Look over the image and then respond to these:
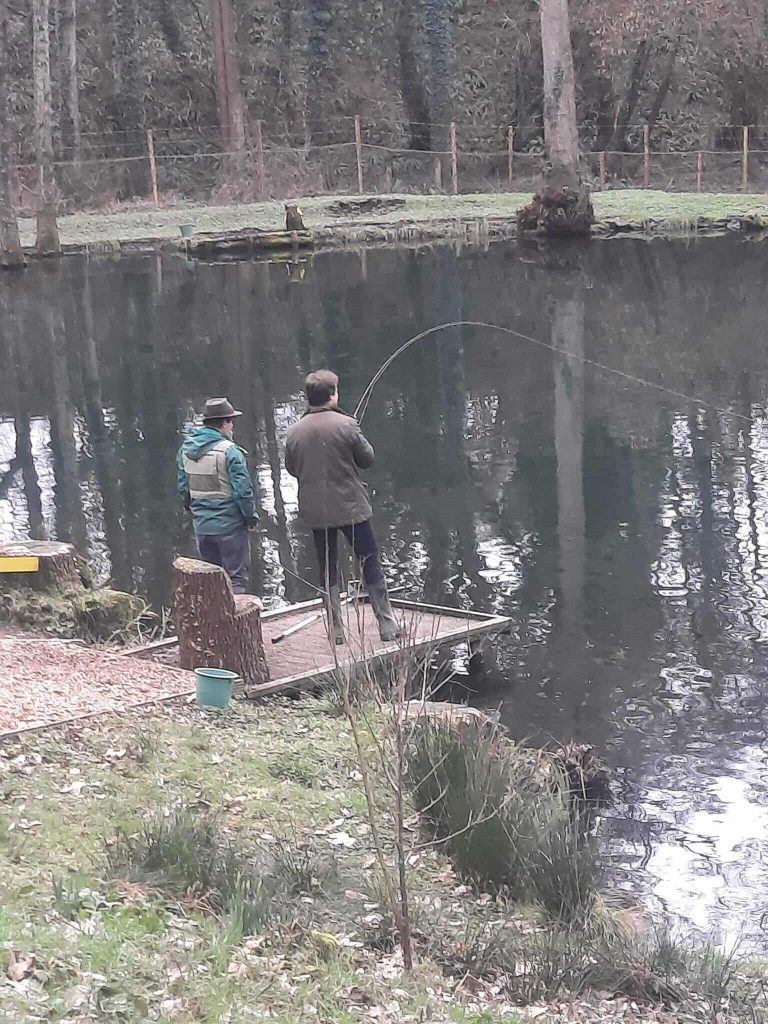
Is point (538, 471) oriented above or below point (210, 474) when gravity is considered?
below

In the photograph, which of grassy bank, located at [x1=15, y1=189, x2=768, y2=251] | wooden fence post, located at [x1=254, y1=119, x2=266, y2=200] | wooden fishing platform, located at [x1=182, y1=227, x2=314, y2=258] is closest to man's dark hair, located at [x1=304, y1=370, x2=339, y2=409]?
wooden fishing platform, located at [x1=182, y1=227, x2=314, y2=258]

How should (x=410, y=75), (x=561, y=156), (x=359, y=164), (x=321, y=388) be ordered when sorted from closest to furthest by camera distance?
(x=321, y=388)
(x=561, y=156)
(x=359, y=164)
(x=410, y=75)

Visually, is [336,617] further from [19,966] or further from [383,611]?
[19,966]

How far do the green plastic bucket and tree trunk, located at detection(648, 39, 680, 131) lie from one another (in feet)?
141

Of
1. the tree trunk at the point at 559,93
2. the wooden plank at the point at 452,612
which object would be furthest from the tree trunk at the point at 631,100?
the wooden plank at the point at 452,612

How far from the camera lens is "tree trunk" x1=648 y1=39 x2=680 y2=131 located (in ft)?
157

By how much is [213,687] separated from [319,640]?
64.7 inches

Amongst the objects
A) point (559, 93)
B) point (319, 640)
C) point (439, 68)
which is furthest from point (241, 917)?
point (439, 68)

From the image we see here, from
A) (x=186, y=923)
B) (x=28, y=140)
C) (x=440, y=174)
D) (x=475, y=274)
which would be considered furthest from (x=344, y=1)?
(x=186, y=923)

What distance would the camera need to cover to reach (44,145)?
37.7 meters

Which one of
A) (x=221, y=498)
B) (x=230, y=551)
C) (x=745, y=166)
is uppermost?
(x=745, y=166)

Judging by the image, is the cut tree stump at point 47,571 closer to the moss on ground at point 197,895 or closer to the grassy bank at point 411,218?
the moss on ground at point 197,895

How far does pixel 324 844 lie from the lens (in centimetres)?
689

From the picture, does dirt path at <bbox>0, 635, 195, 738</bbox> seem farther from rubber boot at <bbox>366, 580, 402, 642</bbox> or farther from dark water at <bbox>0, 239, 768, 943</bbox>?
dark water at <bbox>0, 239, 768, 943</bbox>
